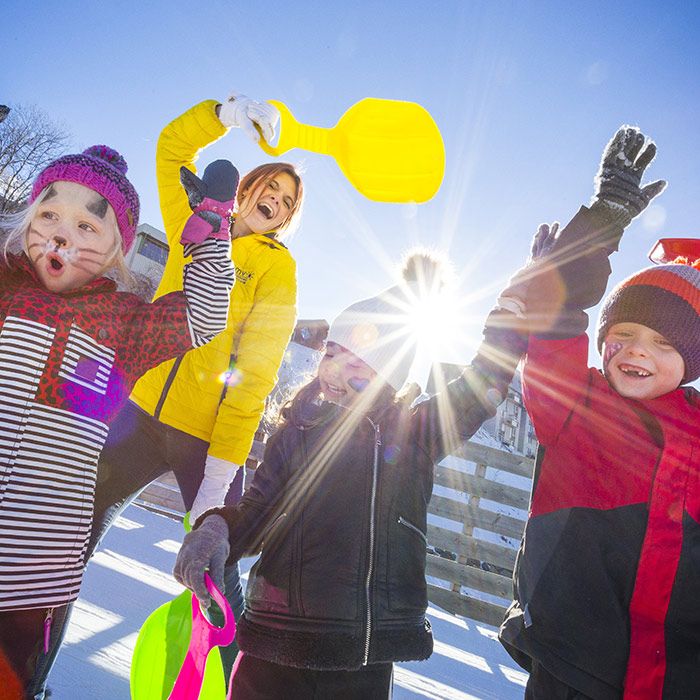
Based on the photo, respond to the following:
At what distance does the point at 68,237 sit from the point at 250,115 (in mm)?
551

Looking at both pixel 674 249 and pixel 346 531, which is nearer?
pixel 346 531

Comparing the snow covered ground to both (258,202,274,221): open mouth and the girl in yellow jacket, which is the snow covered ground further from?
(258,202,274,221): open mouth

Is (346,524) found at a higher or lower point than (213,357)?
lower

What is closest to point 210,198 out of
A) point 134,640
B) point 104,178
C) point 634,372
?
point 104,178

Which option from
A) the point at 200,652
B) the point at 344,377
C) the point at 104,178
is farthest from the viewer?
the point at 344,377

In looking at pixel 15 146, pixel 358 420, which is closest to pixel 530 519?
→ pixel 358 420

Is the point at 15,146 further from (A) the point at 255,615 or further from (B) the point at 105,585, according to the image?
(A) the point at 255,615

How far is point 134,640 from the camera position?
77.3 inches

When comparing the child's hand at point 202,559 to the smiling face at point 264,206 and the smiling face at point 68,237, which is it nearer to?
the smiling face at point 68,237

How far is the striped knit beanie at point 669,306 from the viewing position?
3.80ft

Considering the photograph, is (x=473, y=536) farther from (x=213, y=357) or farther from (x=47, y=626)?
(x=47, y=626)

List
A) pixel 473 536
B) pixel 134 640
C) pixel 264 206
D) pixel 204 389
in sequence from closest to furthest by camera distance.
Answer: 1. pixel 204 389
2. pixel 264 206
3. pixel 134 640
4. pixel 473 536

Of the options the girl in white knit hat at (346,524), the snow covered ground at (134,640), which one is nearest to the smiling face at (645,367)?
the girl in white knit hat at (346,524)

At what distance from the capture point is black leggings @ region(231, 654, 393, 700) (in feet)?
3.36
